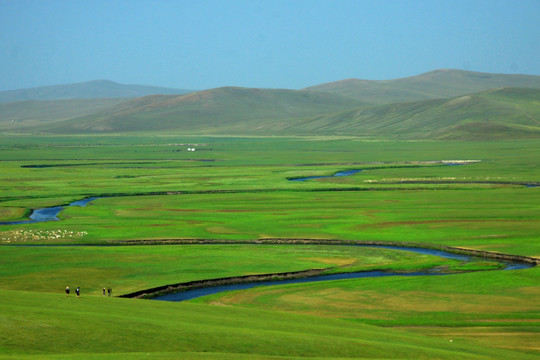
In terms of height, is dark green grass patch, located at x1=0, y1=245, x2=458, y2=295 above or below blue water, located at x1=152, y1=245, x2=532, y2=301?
above

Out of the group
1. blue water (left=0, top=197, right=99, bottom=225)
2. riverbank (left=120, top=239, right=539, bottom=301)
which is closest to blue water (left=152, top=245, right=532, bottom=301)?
riverbank (left=120, top=239, right=539, bottom=301)

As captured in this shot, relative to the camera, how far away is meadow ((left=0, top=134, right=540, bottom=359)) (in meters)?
34.8

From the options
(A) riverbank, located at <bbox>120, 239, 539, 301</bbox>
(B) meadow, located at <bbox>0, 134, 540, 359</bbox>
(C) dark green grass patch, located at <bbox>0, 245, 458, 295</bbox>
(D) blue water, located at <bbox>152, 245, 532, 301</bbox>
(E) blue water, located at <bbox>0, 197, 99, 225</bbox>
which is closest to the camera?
(B) meadow, located at <bbox>0, 134, 540, 359</bbox>

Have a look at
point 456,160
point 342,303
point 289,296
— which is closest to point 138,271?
point 289,296

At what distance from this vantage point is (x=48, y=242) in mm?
70312

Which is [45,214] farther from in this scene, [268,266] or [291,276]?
[291,276]

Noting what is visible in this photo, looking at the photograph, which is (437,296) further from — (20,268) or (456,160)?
(456,160)

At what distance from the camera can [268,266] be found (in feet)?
193

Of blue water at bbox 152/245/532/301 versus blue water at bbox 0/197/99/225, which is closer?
blue water at bbox 152/245/532/301

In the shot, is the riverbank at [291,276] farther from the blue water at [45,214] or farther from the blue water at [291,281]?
the blue water at [45,214]

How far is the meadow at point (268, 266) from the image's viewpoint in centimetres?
3484

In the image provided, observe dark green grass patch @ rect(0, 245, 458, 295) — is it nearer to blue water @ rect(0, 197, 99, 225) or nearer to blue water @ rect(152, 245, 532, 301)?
blue water @ rect(152, 245, 532, 301)

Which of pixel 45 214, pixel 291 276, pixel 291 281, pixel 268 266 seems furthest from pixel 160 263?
pixel 45 214

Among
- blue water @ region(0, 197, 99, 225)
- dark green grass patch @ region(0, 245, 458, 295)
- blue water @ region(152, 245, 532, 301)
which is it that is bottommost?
blue water @ region(152, 245, 532, 301)
